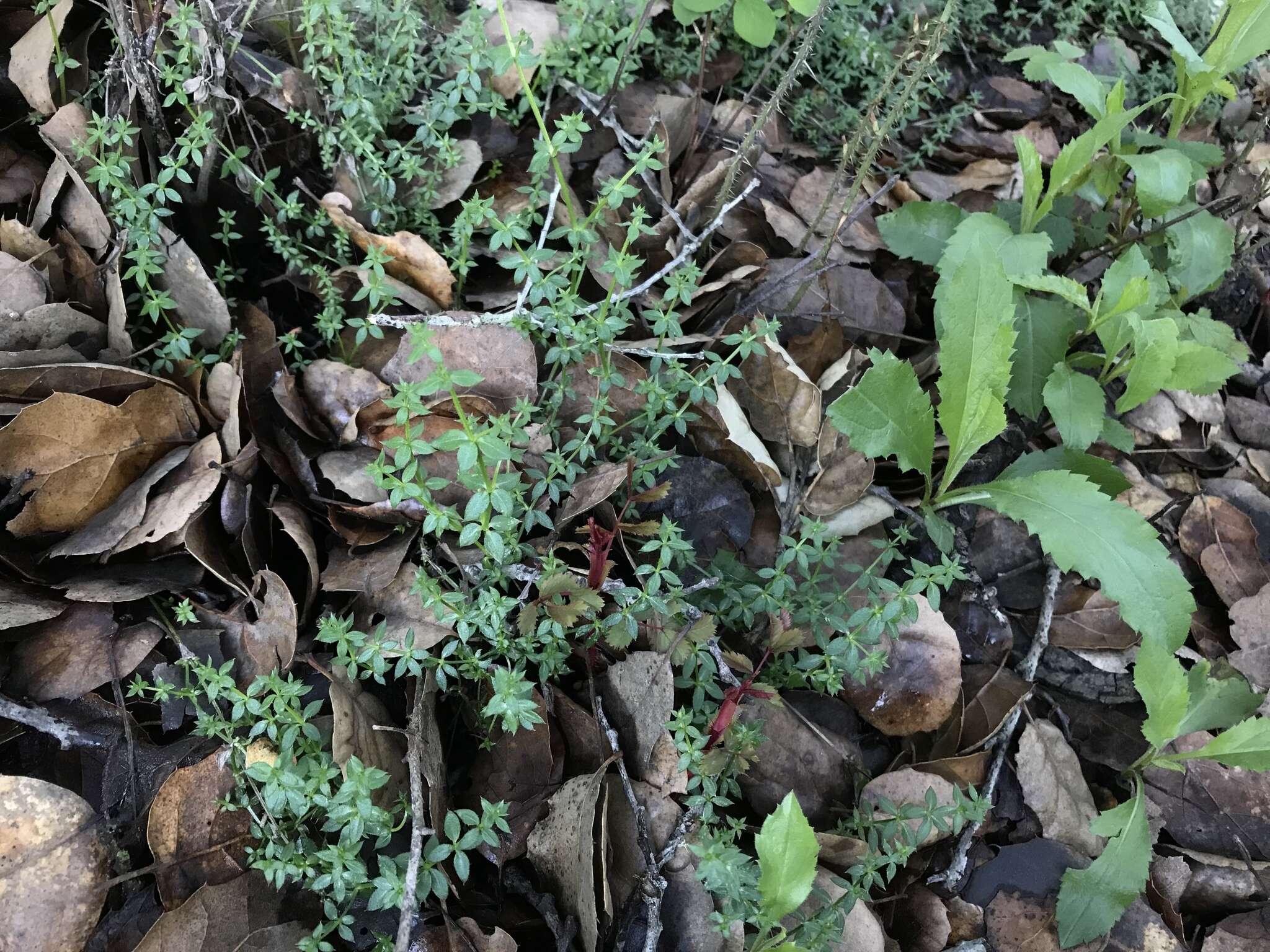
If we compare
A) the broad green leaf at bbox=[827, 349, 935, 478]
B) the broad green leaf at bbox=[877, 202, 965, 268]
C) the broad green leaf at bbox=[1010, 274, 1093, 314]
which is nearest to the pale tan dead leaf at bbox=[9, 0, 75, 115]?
the broad green leaf at bbox=[827, 349, 935, 478]

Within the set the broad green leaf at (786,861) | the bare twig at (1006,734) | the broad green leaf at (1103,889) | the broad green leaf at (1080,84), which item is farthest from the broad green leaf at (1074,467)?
the broad green leaf at (786,861)

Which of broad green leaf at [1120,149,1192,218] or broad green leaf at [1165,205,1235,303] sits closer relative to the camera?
broad green leaf at [1120,149,1192,218]

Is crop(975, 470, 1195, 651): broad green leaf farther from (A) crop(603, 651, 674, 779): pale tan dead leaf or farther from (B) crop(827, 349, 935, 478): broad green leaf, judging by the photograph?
(A) crop(603, 651, 674, 779): pale tan dead leaf

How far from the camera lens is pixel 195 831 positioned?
1484 millimetres

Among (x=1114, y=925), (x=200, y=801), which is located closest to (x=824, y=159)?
(x=1114, y=925)

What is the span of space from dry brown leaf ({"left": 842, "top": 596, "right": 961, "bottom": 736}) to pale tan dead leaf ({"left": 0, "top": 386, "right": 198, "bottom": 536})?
1510 millimetres

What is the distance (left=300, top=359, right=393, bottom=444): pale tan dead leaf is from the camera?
6.14 feet

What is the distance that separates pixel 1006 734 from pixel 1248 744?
48 centimetres

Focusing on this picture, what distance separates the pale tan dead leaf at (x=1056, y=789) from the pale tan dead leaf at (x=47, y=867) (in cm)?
176

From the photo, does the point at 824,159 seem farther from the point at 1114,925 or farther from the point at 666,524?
the point at 1114,925

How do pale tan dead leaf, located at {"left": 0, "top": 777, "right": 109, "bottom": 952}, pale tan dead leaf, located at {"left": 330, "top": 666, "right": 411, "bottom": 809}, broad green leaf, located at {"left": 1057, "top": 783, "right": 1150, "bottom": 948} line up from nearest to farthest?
pale tan dead leaf, located at {"left": 0, "top": 777, "right": 109, "bottom": 952} → pale tan dead leaf, located at {"left": 330, "top": 666, "right": 411, "bottom": 809} → broad green leaf, located at {"left": 1057, "top": 783, "right": 1150, "bottom": 948}

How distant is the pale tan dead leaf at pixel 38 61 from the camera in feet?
6.48

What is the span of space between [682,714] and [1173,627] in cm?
116

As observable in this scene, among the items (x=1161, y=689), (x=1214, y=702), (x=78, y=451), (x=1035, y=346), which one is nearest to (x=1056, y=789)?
(x=1161, y=689)
